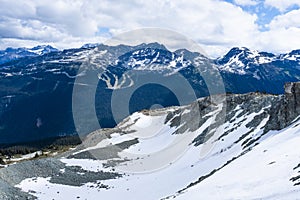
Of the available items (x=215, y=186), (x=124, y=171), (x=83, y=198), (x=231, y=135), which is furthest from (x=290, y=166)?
(x=124, y=171)

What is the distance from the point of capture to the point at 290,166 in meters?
28.7

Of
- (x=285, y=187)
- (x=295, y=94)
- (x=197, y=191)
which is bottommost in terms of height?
(x=197, y=191)

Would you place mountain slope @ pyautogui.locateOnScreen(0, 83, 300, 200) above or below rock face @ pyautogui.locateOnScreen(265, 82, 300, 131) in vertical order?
below

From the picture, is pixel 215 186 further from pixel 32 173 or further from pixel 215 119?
pixel 215 119

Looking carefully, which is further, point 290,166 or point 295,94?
point 295,94

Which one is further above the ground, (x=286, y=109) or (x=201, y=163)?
(x=286, y=109)

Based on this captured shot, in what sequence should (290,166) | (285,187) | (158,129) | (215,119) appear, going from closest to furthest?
(285,187) → (290,166) → (215,119) → (158,129)

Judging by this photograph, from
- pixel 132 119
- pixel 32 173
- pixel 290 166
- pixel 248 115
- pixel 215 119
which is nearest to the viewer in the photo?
pixel 290 166

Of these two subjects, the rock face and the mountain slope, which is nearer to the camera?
the mountain slope

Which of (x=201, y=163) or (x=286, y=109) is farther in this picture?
(x=286, y=109)

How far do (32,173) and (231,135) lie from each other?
33.4m

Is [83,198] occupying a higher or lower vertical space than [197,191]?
lower

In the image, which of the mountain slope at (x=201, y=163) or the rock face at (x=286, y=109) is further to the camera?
the rock face at (x=286, y=109)

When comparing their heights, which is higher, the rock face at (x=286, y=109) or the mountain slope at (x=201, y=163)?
the rock face at (x=286, y=109)
